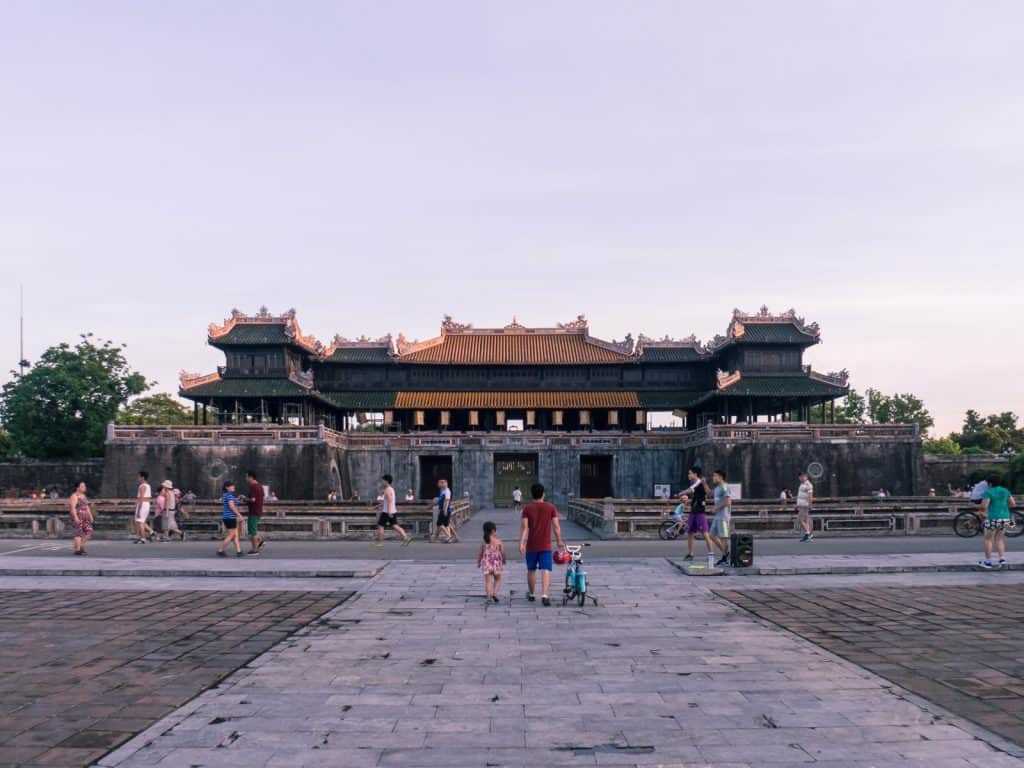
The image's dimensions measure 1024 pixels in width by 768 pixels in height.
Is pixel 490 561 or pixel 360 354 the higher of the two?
pixel 360 354

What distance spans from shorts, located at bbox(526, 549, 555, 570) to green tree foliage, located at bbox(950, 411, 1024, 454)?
2721 inches

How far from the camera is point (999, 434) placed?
7431cm

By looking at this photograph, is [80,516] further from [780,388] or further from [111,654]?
[780,388]

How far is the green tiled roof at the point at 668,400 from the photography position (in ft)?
182

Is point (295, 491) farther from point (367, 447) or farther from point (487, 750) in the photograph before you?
point (487, 750)

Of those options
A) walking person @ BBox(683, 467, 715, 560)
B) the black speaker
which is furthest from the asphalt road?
the black speaker

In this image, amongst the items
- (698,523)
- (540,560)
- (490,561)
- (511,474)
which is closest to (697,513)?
(698,523)

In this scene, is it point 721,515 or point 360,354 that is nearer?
point 721,515

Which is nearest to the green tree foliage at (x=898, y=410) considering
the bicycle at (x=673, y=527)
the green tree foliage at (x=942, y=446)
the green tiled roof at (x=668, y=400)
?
the green tree foliage at (x=942, y=446)

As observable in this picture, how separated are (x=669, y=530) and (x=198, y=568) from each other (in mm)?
12269

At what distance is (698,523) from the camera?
54.3ft

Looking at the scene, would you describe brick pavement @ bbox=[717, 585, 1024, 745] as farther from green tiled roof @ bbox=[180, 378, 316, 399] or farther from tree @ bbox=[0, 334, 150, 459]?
tree @ bbox=[0, 334, 150, 459]

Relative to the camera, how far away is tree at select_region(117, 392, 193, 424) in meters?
71.6

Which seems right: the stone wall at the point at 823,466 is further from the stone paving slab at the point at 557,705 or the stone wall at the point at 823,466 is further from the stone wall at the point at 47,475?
the stone paving slab at the point at 557,705
